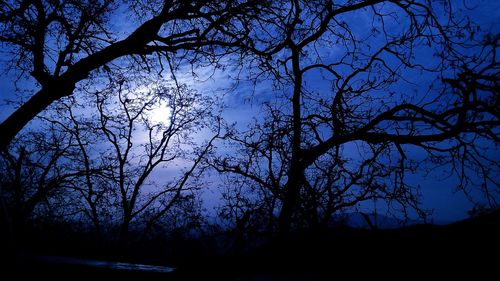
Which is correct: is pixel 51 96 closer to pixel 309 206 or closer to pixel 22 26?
pixel 22 26

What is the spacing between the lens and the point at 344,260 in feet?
5.61

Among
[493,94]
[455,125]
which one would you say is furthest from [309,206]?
[493,94]

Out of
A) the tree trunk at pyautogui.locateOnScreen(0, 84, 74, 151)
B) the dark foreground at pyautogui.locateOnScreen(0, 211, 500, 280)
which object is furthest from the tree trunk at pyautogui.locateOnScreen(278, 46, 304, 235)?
the tree trunk at pyautogui.locateOnScreen(0, 84, 74, 151)

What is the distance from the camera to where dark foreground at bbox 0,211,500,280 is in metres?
1.37

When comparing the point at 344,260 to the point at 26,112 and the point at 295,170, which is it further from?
the point at 26,112

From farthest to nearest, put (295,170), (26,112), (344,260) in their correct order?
(295,170) → (26,112) → (344,260)

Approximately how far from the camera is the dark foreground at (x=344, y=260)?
54.1 inches

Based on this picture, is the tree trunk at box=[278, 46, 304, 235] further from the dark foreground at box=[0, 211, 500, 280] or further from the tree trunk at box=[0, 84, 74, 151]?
the tree trunk at box=[0, 84, 74, 151]

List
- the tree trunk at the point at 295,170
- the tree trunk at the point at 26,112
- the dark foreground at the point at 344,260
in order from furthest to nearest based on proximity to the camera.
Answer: the tree trunk at the point at 295,170
the tree trunk at the point at 26,112
the dark foreground at the point at 344,260

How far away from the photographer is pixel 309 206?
383 inches

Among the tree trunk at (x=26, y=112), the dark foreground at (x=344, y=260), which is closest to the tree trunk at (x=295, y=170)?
the dark foreground at (x=344, y=260)

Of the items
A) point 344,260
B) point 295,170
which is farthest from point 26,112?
point 344,260

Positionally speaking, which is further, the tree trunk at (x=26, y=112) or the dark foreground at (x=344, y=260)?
the tree trunk at (x=26, y=112)

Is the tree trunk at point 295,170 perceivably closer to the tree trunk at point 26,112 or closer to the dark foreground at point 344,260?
the dark foreground at point 344,260
